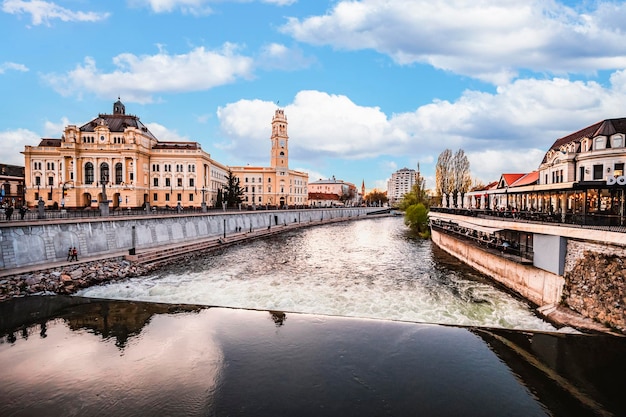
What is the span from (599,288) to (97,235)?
29.5 metres

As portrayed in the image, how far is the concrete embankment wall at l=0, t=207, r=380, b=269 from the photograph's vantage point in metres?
20.5

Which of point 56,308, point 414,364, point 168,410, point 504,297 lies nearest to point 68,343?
point 56,308

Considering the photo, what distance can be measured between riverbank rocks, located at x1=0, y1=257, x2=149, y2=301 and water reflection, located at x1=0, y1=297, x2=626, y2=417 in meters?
3.66

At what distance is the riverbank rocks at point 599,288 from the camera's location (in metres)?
12.1

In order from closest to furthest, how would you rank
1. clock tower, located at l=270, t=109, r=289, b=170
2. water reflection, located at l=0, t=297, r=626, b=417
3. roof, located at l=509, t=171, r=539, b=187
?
water reflection, located at l=0, t=297, r=626, b=417 → roof, located at l=509, t=171, r=539, b=187 → clock tower, located at l=270, t=109, r=289, b=170

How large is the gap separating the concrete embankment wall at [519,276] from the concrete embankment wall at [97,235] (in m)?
25.5

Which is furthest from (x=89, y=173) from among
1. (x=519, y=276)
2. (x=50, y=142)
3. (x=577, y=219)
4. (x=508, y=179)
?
(x=577, y=219)

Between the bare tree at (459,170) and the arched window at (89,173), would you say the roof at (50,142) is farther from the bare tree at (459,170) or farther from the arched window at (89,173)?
the bare tree at (459,170)

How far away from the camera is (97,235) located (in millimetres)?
25891

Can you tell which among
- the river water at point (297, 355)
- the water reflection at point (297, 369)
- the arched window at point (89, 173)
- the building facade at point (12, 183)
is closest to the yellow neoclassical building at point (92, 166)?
the arched window at point (89, 173)

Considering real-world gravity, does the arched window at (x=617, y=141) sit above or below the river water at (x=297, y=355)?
above

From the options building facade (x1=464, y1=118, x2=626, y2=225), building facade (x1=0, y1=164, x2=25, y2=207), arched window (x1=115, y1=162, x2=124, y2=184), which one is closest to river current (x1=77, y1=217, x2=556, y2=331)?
building facade (x1=464, y1=118, x2=626, y2=225)

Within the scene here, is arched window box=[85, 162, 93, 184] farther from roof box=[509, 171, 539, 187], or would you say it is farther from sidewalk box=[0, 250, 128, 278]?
roof box=[509, 171, 539, 187]

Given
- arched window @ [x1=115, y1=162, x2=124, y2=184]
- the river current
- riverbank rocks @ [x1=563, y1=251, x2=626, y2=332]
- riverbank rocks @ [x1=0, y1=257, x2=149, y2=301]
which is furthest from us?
arched window @ [x1=115, y1=162, x2=124, y2=184]
